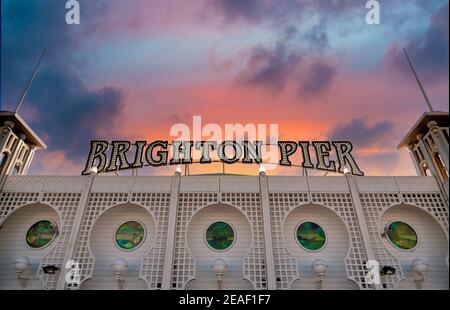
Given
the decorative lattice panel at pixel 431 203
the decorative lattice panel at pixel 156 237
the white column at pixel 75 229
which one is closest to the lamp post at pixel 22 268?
the white column at pixel 75 229

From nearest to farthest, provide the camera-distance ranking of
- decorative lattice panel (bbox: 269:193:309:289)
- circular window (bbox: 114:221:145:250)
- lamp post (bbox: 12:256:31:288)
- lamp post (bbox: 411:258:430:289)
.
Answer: lamp post (bbox: 12:256:31:288) < lamp post (bbox: 411:258:430:289) < decorative lattice panel (bbox: 269:193:309:289) < circular window (bbox: 114:221:145:250)

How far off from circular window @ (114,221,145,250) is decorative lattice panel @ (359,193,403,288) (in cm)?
1408

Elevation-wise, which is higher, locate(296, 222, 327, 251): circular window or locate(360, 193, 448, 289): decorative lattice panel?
locate(360, 193, 448, 289): decorative lattice panel

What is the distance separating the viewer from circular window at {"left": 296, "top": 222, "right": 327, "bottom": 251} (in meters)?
Answer: 18.0

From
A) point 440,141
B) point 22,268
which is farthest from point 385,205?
point 22,268

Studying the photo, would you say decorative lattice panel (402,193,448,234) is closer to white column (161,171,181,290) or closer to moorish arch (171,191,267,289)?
moorish arch (171,191,267,289)

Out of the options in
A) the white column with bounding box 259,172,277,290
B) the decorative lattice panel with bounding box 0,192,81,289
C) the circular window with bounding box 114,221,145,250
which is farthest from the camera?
the circular window with bounding box 114,221,145,250

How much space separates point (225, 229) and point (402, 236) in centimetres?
1112

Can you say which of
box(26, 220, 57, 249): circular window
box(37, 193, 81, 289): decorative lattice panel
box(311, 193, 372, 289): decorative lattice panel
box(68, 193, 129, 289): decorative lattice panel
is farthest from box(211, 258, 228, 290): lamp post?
box(26, 220, 57, 249): circular window

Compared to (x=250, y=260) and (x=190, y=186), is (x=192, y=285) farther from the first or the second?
(x=190, y=186)

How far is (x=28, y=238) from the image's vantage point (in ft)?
59.6

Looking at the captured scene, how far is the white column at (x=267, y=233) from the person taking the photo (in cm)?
1591
